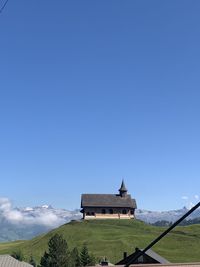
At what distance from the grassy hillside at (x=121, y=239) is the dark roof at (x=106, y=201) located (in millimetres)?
9748

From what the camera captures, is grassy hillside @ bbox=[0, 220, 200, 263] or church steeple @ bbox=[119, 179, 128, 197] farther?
church steeple @ bbox=[119, 179, 128, 197]

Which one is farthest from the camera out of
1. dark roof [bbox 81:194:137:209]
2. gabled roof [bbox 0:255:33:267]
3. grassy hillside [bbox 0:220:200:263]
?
dark roof [bbox 81:194:137:209]

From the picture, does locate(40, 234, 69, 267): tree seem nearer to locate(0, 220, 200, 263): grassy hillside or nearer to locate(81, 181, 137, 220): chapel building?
locate(0, 220, 200, 263): grassy hillside

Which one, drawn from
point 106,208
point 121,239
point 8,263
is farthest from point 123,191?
point 8,263

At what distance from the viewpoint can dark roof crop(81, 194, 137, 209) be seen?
155 meters

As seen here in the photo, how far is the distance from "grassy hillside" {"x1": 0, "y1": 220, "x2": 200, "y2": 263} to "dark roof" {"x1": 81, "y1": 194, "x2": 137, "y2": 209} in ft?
32.0

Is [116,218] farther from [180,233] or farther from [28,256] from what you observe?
[28,256]

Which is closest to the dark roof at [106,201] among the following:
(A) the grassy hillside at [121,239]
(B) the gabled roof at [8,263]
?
(A) the grassy hillside at [121,239]

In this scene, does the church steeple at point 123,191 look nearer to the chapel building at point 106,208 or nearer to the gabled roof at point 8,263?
the chapel building at point 106,208

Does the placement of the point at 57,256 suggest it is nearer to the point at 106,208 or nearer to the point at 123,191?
the point at 106,208

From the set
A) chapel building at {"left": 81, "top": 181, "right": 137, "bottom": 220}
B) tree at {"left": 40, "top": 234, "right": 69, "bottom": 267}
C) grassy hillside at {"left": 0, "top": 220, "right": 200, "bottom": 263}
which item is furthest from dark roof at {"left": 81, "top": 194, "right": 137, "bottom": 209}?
tree at {"left": 40, "top": 234, "right": 69, "bottom": 267}

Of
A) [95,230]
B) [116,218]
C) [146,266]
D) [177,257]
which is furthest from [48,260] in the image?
[116,218]

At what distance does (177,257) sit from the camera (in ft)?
313

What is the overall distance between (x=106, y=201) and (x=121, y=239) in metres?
42.3
